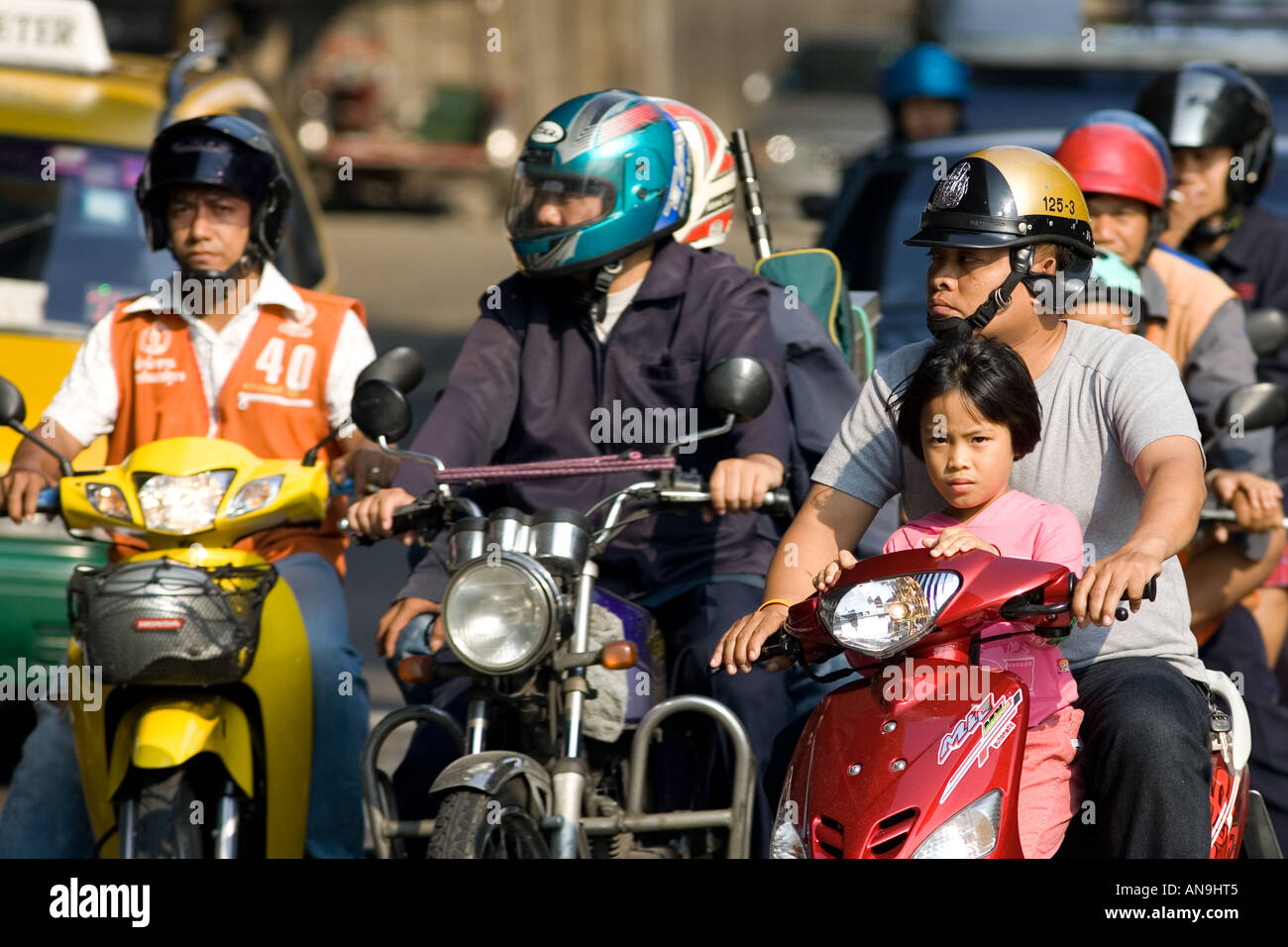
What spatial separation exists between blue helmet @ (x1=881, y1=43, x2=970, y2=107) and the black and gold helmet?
16.1 feet

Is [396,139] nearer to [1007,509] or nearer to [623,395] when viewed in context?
[623,395]

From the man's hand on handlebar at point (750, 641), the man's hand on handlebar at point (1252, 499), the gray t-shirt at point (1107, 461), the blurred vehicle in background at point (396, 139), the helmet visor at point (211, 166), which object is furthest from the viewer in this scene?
the blurred vehicle in background at point (396, 139)

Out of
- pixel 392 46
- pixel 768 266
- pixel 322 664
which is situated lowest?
pixel 322 664

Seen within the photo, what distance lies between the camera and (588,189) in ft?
15.0

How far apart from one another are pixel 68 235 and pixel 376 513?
3.34 m

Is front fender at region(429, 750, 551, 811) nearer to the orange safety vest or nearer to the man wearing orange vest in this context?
the man wearing orange vest

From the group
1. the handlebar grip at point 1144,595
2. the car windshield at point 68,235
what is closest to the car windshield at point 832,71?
the car windshield at point 68,235

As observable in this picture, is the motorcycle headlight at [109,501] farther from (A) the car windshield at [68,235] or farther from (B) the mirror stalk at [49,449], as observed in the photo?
(A) the car windshield at [68,235]

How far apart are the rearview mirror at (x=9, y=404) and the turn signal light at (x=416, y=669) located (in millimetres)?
1193

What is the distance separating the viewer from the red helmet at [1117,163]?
5199mm
